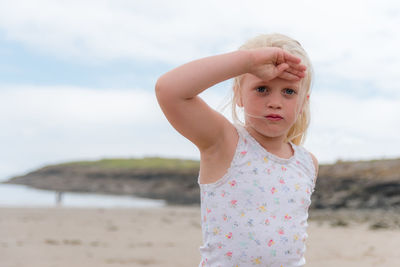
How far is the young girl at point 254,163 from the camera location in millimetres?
2207

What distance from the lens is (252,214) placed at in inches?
92.0

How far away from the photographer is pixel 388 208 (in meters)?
15.1

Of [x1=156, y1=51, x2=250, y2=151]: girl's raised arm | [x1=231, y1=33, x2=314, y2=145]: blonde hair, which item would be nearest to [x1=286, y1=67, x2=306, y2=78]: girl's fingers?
[x1=231, y1=33, x2=314, y2=145]: blonde hair

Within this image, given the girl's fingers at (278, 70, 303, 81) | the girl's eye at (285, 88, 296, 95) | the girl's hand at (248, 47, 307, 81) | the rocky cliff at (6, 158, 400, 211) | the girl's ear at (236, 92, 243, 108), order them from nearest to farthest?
the girl's hand at (248, 47, 307, 81)
the girl's fingers at (278, 70, 303, 81)
the girl's eye at (285, 88, 296, 95)
the girl's ear at (236, 92, 243, 108)
the rocky cliff at (6, 158, 400, 211)

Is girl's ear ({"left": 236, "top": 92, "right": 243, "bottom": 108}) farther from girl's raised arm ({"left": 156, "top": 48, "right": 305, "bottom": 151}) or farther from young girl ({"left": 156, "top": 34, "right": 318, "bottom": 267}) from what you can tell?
girl's raised arm ({"left": 156, "top": 48, "right": 305, "bottom": 151})

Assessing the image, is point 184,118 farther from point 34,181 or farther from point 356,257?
point 34,181

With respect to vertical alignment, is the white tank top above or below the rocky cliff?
below

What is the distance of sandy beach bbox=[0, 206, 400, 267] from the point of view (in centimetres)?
631

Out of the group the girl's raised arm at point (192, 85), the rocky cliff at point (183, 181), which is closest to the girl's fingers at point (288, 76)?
the girl's raised arm at point (192, 85)

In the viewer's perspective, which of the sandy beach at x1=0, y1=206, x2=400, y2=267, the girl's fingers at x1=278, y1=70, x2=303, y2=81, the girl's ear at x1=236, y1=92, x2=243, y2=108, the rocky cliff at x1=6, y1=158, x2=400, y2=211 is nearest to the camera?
the girl's fingers at x1=278, y1=70, x2=303, y2=81

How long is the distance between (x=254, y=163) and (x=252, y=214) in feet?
0.88

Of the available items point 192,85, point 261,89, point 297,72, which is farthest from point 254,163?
point 192,85

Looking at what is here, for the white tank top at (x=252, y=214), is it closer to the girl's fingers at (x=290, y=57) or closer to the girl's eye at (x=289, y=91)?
the girl's eye at (x=289, y=91)

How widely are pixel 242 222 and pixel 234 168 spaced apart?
0.27 m
